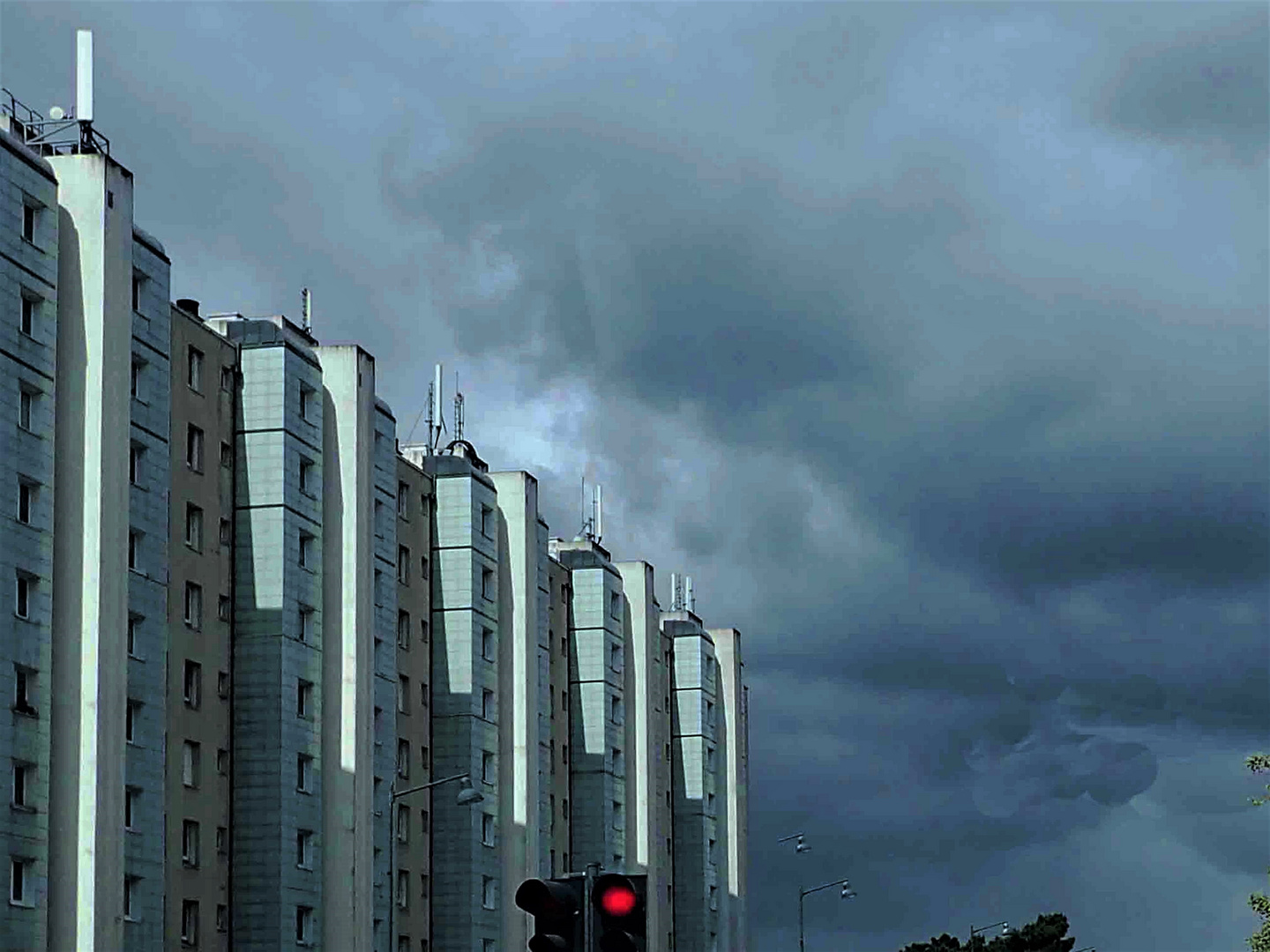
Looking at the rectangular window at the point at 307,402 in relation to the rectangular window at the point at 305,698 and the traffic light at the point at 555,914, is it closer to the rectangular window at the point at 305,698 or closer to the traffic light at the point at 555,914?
the rectangular window at the point at 305,698

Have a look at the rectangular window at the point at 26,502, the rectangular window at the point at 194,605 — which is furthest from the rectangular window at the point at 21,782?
the rectangular window at the point at 194,605

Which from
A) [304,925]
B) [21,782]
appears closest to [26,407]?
[21,782]

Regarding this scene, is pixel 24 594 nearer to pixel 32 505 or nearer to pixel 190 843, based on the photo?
pixel 32 505

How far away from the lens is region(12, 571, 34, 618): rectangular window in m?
61.5

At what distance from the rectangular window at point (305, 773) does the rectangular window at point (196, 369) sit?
13.0 metres

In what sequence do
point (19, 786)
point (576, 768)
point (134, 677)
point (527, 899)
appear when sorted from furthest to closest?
point (576, 768)
point (134, 677)
point (19, 786)
point (527, 899)

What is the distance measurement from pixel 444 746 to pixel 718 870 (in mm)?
42990

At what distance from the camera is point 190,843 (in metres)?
74.1

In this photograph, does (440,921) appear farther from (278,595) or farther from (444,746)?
(278,595)

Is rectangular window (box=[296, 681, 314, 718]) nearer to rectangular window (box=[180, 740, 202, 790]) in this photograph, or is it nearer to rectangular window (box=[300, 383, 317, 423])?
rectangular window (box=[180, 740, 202, 790])

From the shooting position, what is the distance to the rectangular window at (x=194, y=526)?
74750mm

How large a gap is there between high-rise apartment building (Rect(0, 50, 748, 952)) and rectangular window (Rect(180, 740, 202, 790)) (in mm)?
210

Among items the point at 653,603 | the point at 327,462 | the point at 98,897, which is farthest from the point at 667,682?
the point at 98,897

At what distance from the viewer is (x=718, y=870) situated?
137m
